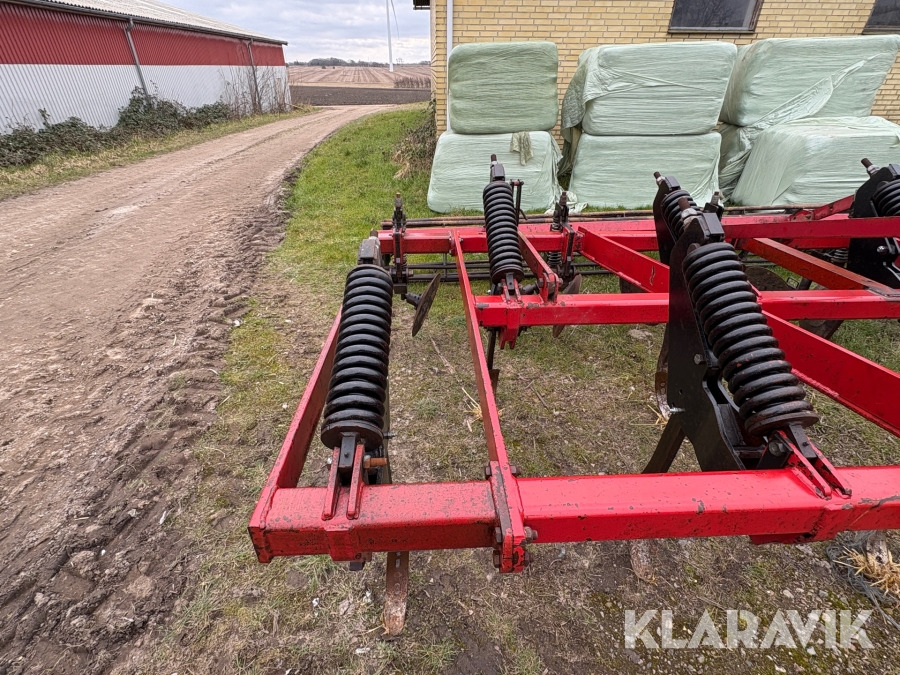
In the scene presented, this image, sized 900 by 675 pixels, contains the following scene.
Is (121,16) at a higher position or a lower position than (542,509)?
higher

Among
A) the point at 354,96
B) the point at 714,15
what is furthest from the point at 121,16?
the point at 354,96

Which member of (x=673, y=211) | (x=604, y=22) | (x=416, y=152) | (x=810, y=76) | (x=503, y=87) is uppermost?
(x=604, y=22)

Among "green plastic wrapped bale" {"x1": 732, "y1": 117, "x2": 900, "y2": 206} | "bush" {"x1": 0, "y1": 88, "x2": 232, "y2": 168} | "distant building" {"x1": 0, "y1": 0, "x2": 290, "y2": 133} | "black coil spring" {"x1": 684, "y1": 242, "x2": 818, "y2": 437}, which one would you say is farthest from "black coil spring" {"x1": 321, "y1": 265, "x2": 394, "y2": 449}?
"distant building" {"x1": 0, "y1": 0, "x2": 290, "y2": 133}

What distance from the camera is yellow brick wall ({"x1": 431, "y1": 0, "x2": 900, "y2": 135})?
7.17 metres

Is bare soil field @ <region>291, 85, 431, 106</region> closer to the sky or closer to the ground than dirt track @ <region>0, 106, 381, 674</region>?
closer to the sky

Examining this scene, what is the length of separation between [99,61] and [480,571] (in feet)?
59.8

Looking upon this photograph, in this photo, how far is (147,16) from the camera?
15828 millimetres

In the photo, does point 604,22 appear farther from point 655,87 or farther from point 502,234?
point 502,234

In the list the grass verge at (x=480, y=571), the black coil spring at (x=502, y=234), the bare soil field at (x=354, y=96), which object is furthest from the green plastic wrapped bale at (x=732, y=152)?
the bare soil field at (x=354, y=96)

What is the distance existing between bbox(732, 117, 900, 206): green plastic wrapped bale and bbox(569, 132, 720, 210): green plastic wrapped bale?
0.72 meters

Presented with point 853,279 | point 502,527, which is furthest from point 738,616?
point 853,279

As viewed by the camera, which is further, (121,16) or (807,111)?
(121,16)

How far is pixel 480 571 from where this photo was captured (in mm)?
2078

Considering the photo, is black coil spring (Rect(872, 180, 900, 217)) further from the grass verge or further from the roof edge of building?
the roof edge of building
